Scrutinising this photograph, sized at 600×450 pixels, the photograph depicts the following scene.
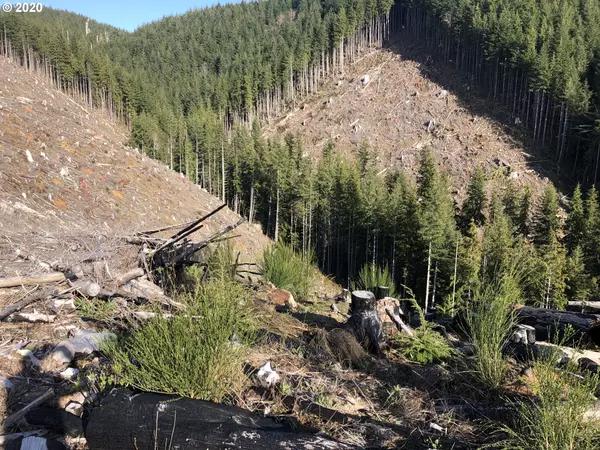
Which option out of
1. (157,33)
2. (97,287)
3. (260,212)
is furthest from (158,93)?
(97,287)

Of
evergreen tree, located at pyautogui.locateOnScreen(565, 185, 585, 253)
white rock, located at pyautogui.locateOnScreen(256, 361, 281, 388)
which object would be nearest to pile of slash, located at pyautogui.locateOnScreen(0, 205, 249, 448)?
white rock, located at pyautogui.locateOnScreen(256, 361, 281, 388)

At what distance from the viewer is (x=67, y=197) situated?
16234mm

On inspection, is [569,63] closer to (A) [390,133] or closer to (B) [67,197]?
(A) [390,133]

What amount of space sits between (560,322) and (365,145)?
158 feet

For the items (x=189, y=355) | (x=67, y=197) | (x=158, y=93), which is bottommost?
(x=67, y=197)

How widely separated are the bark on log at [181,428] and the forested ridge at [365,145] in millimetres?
4758

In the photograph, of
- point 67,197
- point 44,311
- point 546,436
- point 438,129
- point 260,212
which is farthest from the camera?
point 438,129

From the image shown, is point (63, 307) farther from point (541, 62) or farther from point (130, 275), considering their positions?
point (541, 62)

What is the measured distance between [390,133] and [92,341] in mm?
61713

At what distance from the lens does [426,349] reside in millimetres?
4688

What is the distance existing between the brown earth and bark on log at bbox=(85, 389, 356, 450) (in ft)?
165

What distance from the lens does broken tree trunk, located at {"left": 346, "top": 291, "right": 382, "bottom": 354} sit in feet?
16.3

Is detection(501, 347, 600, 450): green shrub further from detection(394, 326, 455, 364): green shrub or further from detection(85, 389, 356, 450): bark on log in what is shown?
detection(394, 326, 455, 364): green shrub

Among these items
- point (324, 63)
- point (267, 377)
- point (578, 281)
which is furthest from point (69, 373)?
point (324, 63)
